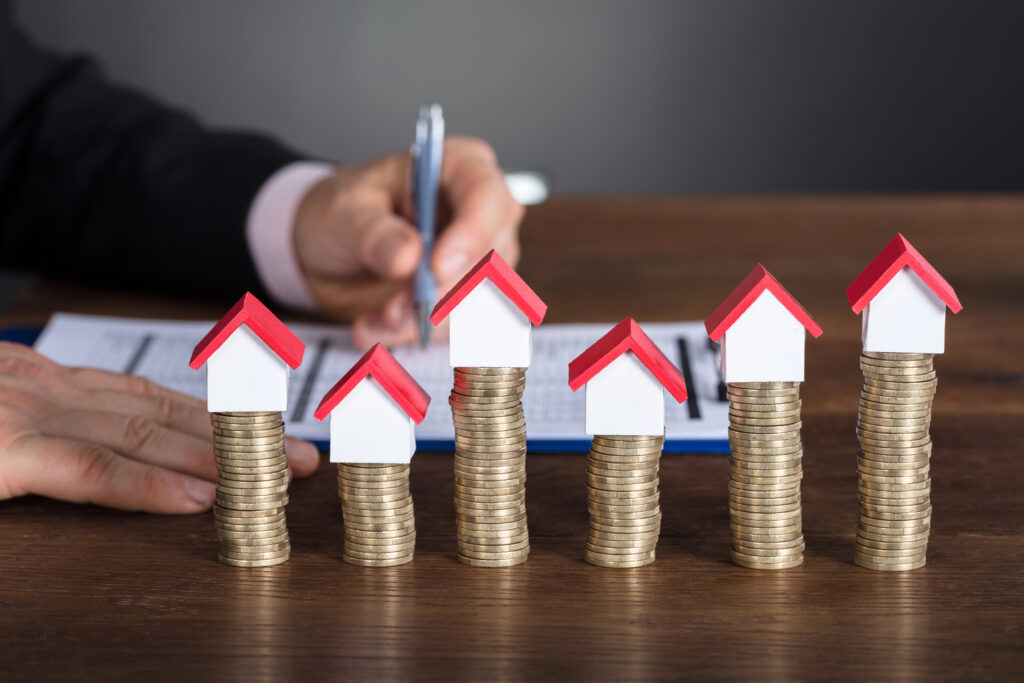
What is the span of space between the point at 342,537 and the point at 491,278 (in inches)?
9.3

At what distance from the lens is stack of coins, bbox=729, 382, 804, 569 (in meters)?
0.75

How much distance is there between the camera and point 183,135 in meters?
1.68

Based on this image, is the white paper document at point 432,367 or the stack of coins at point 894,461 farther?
the white paper document at point 432,367

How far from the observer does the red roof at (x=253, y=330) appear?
734 millimetres

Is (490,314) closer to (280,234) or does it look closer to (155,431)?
(155,431)

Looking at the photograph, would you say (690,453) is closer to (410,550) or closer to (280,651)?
(410,550)

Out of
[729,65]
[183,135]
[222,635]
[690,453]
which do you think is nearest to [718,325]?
[690,453]

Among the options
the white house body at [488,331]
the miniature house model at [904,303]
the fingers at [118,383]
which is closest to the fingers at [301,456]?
the fingers at [118,383]

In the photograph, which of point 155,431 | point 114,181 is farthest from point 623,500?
point 114,181

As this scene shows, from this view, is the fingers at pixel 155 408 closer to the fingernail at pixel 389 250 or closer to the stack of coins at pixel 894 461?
the fingernail at pixel 389 250

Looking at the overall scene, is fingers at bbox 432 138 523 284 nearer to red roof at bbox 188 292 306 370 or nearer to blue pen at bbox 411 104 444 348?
blue pen at bbox 411 104 444 348

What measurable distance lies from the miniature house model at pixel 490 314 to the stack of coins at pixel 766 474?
15cm

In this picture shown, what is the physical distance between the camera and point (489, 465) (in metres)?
0.76

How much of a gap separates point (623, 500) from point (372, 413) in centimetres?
18
